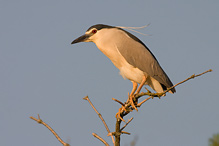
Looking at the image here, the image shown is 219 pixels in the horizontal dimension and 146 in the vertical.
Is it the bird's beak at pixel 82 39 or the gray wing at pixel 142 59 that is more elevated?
the bird's beak at pixel 82 39

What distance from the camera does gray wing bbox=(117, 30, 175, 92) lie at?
5.48 meters

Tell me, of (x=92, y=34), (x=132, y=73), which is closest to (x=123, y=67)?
(x=132, y=73)

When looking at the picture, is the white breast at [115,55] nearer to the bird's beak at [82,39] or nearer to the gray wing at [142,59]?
the gray wing at [142,59]

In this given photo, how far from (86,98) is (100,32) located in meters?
2.31

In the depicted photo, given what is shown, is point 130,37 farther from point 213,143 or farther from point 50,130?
point 213,143

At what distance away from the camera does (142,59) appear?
5637mm

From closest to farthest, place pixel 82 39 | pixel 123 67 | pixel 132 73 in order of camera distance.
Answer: pixel 132 73 → pixel 123 67 → pixel 82 39

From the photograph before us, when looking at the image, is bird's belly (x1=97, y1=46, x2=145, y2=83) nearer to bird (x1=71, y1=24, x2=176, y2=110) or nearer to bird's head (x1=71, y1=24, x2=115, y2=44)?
bird (x1=71, y1=24, x2=176, y2=110)

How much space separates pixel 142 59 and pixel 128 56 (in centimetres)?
29

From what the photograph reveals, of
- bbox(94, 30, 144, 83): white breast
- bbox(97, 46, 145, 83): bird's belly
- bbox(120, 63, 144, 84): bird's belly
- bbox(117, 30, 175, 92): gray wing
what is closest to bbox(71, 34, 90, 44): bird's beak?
bbox(94, 30, 144, 83): white breast

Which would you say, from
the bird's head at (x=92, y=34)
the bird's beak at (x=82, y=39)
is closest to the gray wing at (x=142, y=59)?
the bird's head at (x=92, y=34)

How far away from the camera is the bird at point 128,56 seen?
540cm

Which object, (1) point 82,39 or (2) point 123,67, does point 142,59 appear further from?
(1) point 82,39

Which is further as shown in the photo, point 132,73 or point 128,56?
point 128,56
